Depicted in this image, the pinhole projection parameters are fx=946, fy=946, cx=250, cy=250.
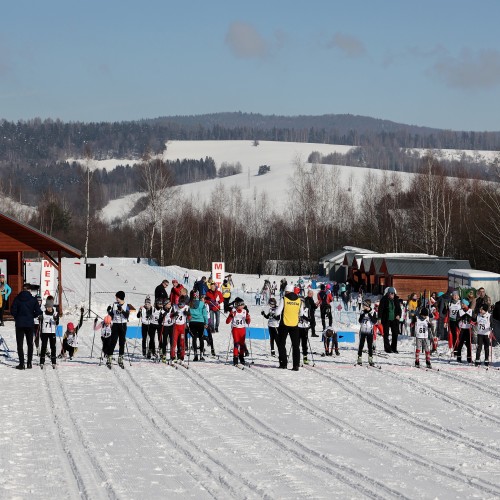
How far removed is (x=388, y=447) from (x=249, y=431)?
1.78 m

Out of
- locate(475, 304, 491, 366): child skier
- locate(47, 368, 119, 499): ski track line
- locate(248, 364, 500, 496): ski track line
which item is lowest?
locate(248, 364, 500, 496): ski track line

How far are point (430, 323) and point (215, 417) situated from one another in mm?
7734

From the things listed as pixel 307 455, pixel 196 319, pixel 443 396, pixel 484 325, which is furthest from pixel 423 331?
pixel 307 455

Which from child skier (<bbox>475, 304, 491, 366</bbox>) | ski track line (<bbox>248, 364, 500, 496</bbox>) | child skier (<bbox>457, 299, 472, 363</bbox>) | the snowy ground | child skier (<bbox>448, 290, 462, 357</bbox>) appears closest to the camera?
A: the snowy ground

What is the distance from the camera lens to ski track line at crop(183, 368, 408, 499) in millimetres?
8719

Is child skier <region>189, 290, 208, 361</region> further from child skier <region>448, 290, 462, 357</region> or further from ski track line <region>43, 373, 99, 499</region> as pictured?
ski track line <region>43, 373, 99, 499</region>

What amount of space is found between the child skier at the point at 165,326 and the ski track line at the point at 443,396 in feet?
13.4

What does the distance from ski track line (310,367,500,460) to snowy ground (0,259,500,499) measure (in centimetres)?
3

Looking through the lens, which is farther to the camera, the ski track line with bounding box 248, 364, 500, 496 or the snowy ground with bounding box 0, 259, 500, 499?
the ski track line with bounding box 248, 364, 500, 496

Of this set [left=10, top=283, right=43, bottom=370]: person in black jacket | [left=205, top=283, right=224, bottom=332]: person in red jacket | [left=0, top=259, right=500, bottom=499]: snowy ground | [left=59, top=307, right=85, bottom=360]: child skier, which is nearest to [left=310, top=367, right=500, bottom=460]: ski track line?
[left=0, top=259, right=500, bottom=499]: snowy ground

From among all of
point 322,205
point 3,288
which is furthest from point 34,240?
point 322,205

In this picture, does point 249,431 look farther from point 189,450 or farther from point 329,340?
point 329,340

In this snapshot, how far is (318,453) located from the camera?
1030 cm

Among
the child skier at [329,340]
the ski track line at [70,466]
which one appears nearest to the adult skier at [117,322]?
the ski track line at [70,466]
